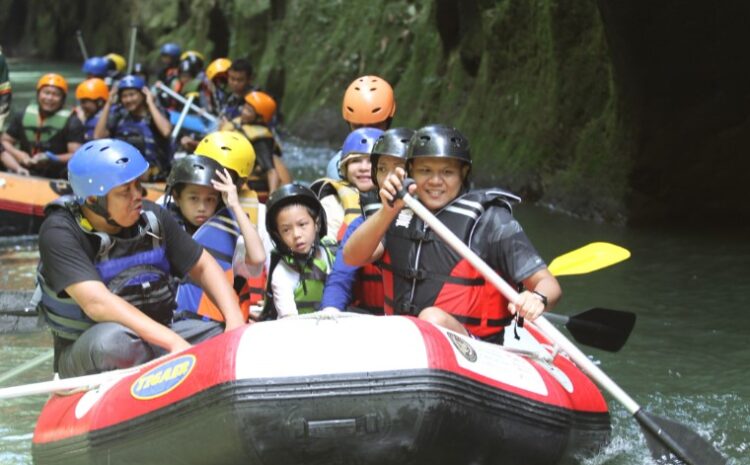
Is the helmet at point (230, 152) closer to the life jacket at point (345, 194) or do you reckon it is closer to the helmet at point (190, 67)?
the life jacket at point (345, 194)

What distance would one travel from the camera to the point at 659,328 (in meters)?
7.31

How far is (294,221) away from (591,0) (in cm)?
647

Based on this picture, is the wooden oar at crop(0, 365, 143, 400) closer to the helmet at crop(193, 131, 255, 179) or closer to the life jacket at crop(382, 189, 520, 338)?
the life jacket at crop(382, 189, 520, 338)

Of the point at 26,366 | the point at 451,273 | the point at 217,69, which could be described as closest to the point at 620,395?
the point at 451,273

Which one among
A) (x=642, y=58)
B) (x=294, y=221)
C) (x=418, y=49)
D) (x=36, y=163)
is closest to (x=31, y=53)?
(x=418, y=49)

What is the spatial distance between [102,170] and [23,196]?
255 inches

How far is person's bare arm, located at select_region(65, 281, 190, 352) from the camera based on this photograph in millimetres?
4449

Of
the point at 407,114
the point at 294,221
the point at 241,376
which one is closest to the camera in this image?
the point at 241,376

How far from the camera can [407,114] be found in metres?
15.2

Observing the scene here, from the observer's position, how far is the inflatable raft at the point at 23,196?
1060 cm

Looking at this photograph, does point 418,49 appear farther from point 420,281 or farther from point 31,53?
point 31,53

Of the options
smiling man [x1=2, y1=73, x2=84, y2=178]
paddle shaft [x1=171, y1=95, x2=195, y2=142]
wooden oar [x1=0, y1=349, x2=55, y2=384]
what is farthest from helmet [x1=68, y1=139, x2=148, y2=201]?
paddle shaft [x1=171, y1=95, x2=195, y2=142]

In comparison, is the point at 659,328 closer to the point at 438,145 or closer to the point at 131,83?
the point at 438,145

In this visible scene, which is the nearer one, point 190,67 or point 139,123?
point 139,123
